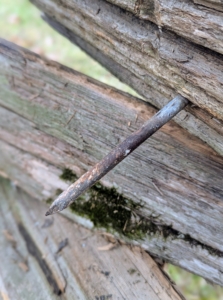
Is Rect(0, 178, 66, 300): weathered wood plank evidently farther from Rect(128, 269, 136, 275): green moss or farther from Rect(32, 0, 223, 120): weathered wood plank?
Rect(32, 0, 223, 120): weathered wood plank

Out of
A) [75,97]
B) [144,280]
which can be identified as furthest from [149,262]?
[75,97]

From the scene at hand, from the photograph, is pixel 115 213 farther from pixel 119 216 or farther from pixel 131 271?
pixel 131 271

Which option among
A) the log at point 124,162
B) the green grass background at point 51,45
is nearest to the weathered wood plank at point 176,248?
the log at point 124,162

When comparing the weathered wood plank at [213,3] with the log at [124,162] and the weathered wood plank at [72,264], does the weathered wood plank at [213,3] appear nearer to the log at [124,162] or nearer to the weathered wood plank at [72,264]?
the log at [124,162]

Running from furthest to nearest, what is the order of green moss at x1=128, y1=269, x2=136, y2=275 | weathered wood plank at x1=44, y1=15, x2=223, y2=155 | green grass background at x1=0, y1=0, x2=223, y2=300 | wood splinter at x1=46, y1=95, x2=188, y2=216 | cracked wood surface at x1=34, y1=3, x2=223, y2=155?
1. green grass background at x1=0, y1=0, x2=223, y2=300
2. green moss at x1=128, y1=269, x2=136, y2=275
3. weathered wood plank at x1=44, y1=15, x2=223, y2=155
4. cracked wood surface at x1=34, y1=3, x2=223, y2=155
5. wood splinter at x1=46, y1=95, x2=188, y2=216

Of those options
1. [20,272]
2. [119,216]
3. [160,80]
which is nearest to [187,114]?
[160,80]

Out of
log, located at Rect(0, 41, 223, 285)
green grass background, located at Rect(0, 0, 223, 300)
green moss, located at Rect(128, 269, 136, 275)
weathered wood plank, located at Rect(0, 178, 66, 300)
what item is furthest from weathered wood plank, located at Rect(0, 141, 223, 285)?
green grass background, located at Rect(0, 0, 223, 300)
